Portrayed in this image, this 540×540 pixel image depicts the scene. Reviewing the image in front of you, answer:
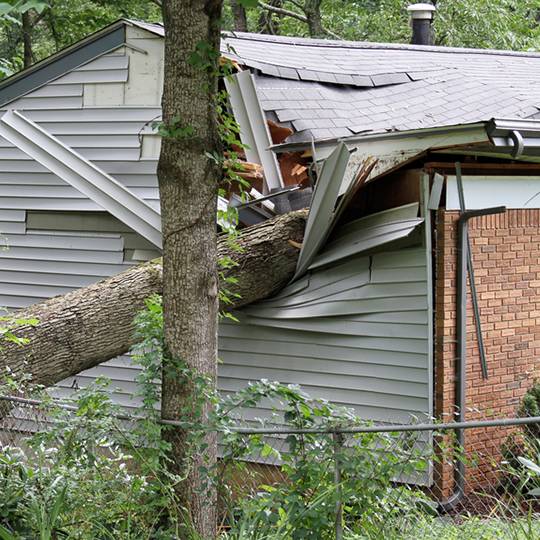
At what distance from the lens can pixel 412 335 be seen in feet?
28.3

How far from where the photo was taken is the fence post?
490 centimetres

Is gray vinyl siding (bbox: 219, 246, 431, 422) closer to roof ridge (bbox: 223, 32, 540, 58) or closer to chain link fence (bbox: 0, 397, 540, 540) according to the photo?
chain link fence (bbox: 0, 397, 540, 540)

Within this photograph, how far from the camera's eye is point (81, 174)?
33.6 feet

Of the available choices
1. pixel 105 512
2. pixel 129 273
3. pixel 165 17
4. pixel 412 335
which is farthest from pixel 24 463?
pixel 412 335

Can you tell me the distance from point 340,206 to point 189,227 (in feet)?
10.6

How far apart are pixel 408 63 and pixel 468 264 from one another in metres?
4.50

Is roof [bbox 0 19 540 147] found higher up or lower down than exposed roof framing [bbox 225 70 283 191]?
higher up

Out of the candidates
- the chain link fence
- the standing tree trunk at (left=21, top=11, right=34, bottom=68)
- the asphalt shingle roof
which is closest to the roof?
the asphalt shingle roof

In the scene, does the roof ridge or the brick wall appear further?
the roof ridge

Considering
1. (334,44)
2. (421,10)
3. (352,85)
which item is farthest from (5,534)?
(421,10)

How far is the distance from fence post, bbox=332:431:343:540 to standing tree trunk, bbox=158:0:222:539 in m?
0.80

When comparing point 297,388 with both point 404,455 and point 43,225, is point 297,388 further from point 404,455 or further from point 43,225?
point 43,225

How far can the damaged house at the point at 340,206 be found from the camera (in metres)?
8.45

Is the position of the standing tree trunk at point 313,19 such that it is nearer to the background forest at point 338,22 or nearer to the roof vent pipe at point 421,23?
the background forest at point 338,22
